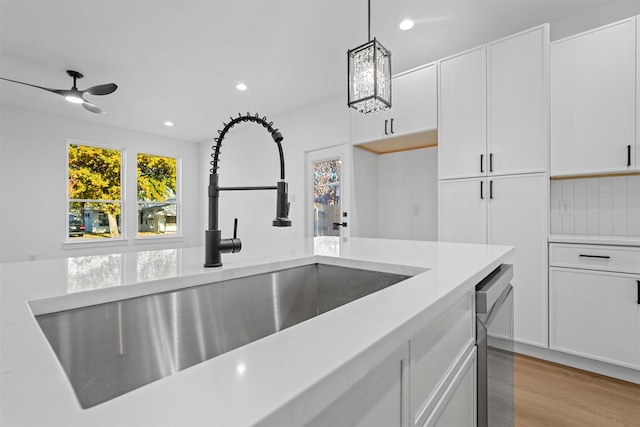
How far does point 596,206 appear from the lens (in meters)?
2.38

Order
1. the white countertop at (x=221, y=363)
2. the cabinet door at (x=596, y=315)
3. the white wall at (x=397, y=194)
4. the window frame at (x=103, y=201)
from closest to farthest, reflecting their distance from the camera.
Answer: the white countertop at (x=221, y=363), the cabinet door at (x=596, y=315), the white wall at (x=397, y=194), the window frame at (x=103, y=201)

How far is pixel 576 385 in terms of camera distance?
1.93 metres

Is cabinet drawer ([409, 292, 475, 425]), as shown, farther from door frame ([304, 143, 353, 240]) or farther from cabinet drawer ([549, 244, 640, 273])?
door frame ([304, 143, 353, 240])

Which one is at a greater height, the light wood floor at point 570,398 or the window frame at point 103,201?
the window frame at point 103,201

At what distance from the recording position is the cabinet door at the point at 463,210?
2.50m

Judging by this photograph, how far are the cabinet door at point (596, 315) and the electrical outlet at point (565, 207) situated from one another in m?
0.64

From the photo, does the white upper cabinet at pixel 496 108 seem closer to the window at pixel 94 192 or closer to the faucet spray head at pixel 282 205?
the faucet spray head at pixel 282 205

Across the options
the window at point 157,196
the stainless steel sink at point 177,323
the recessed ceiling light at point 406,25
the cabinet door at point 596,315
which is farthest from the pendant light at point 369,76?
the window at point 157,196

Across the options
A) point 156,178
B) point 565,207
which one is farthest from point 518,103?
point 156,178

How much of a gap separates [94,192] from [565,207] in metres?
6.52

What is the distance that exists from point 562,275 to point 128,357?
2.66m

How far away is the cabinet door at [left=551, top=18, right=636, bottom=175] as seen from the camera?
2.06m

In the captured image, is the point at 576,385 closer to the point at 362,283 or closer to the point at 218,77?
the point at 362,283

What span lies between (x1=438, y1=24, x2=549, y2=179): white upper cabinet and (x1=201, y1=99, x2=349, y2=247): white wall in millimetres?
1532
